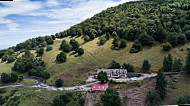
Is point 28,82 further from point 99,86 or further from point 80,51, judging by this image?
point 99,86

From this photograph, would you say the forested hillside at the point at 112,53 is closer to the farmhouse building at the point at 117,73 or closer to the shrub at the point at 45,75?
the shrub at the point at 45,75

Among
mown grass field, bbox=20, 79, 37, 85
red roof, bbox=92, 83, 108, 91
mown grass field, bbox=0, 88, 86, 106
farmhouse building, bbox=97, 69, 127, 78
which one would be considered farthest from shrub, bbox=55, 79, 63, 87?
farmhouse building, bbox=97, 69, 127, 78

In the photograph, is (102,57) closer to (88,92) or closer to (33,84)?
(88,92)

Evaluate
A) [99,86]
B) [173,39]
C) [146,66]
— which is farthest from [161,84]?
[173,39]

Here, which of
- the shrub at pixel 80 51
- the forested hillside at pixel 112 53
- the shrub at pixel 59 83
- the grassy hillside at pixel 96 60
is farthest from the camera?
the shrub at pixel 80 51

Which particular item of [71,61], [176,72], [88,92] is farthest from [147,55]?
[71,61]

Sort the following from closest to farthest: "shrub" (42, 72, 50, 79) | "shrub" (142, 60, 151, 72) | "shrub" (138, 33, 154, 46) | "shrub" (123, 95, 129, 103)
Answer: "shrub" (123, 95, 129, 103) → "shrub" (142, 60, 151, 72) → "shrub" (42, 72, 50, 79) → "shrub" (138, 33, 154, 46)

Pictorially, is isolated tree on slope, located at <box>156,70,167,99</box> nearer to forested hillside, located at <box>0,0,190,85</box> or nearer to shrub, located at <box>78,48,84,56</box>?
forested hillside, located at <box>0,0,190,85</box>

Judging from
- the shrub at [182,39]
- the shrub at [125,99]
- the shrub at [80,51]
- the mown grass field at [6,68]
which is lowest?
the shrub at [125,99]

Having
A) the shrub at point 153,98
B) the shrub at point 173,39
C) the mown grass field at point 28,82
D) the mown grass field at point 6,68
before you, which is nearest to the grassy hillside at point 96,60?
the shrub at point 173,39
